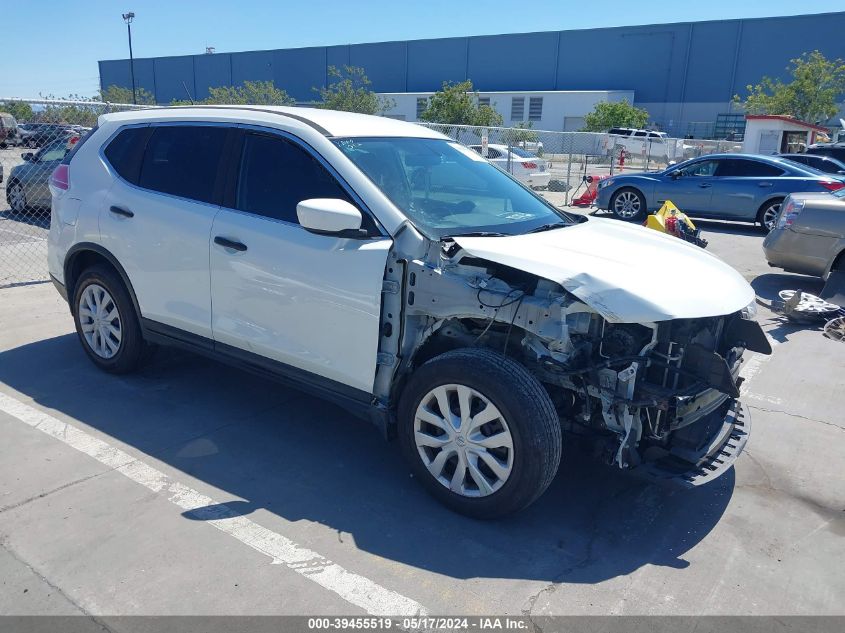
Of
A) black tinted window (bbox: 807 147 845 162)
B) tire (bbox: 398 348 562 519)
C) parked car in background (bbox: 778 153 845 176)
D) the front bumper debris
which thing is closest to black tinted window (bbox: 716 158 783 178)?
parked car in background (bbox: 778 153 845 176)

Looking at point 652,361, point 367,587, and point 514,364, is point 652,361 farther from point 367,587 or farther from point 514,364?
point 367,587

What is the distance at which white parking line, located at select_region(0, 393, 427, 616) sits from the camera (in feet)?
9.54

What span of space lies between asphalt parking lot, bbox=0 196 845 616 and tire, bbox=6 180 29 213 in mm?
9719

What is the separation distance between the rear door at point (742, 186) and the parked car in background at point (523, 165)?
5286 mm

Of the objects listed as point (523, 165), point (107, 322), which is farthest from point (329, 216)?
Answer: point (523, 165)

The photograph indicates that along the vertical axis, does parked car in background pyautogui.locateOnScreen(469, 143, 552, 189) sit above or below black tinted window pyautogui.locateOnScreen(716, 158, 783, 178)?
below

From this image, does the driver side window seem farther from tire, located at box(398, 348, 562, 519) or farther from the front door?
tire, located at box(398, 348, 562, 519)

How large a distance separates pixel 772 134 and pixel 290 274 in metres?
27.8

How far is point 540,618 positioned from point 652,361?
128 centimetres

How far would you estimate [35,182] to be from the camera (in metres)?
13.1

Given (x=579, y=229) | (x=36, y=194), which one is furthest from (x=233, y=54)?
(x=579, y=229)

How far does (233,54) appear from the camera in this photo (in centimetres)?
7519

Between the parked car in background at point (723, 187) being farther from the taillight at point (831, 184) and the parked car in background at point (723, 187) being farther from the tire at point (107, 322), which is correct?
the tire at point (107, 322)

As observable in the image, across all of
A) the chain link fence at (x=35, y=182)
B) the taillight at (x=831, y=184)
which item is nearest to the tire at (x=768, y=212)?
the taillight at (x=831, y=184)
